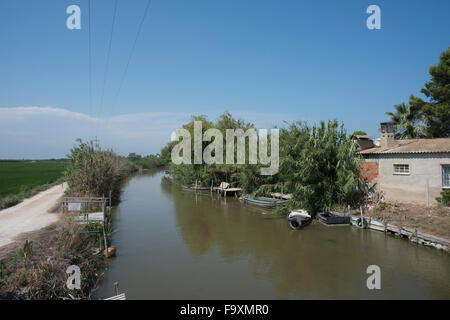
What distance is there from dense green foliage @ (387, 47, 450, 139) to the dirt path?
26.5m

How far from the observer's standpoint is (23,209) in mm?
17438

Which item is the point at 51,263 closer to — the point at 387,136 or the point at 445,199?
the point at 445,199

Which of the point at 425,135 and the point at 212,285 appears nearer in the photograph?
the point at 212,285

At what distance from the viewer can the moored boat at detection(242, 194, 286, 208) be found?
22.2 meters

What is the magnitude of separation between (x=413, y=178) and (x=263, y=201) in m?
10.7

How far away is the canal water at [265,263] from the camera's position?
9031 millimetres

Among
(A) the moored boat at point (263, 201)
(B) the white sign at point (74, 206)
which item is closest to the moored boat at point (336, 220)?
(A) the moored boat at point (263, 201)

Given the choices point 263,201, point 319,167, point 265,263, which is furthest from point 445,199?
point 263,201

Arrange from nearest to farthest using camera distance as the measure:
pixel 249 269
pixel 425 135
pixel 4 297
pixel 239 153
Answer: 1. pixel 4 297
2. pixel 249 269
3. pixel 425 135
4. pixel 239 153

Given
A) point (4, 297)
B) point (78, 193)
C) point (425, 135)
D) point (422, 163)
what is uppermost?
point (425, 135)

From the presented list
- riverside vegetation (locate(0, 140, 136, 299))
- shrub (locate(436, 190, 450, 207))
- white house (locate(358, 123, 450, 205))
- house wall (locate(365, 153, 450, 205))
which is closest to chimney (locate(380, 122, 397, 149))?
white house (locate(358, 123, 450, 205))

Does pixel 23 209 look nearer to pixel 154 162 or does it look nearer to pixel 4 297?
pixel 4 297
